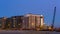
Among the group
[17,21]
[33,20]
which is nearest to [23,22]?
[33,20]

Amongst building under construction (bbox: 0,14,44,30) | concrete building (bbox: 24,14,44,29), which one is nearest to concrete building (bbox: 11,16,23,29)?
building under construction (bbox: 0,14,44,30)

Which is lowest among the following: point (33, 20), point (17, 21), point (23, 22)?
point (23, 22)

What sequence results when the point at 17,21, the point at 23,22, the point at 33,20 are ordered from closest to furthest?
the point at 23,22 < the point at 33,20 < the point at 17,21

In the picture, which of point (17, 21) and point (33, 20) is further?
point (17, 21)

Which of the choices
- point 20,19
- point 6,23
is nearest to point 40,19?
point 20,19

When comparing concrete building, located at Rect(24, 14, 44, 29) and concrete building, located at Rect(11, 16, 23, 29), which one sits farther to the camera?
concrete building, located at Rect(11, 16, 23, 29)

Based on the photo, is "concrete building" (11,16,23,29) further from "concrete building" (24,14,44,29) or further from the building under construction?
"concrete building" (24,14,44,29)

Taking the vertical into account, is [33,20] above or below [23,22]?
above

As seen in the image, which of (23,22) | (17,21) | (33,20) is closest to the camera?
(23,22)

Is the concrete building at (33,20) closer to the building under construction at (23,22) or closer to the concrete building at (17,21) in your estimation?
the building under construction at (23,22)

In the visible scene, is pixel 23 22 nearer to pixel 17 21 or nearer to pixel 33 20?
pixel 33 20

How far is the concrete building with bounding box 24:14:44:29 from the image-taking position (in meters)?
104

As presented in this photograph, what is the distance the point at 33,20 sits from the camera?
365 feet

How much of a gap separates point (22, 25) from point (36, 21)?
25.4 ft
